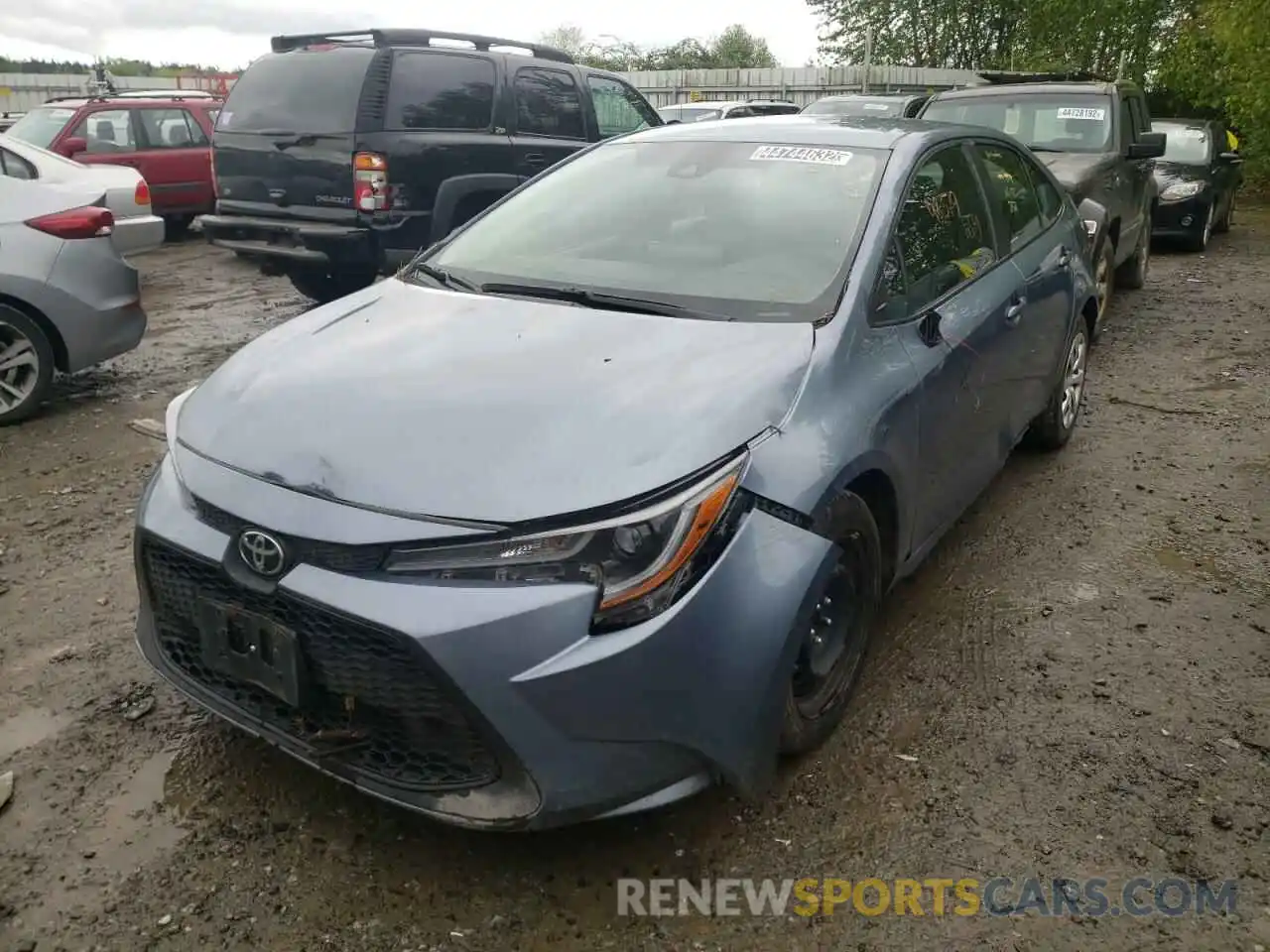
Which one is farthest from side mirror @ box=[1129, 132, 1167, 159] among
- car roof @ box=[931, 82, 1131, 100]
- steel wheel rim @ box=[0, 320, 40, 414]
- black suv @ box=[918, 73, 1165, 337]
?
steel wheel rim @ box=[0, 320, 40, 414]

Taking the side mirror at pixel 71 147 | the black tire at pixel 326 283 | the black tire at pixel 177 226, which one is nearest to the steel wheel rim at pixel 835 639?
the black tire at pixel 326 283

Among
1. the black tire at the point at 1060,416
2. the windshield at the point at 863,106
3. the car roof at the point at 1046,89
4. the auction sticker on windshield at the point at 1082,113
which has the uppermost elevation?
the car roof at the point at 1046,89

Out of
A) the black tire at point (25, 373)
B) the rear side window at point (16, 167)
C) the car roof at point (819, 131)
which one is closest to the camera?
the car roof at point (819, 131)

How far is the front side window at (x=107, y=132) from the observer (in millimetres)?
11539

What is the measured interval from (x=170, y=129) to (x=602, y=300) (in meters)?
11.2

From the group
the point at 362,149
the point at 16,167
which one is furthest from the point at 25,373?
the point at 362,149

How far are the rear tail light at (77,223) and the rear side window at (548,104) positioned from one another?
11.1 ft

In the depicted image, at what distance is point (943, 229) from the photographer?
354 centimetres

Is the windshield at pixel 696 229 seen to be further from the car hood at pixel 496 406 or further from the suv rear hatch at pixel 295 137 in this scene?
the suv rear hatch at pixel 295 137

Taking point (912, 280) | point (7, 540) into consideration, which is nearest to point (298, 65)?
point (7, 540)

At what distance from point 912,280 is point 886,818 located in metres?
1.59

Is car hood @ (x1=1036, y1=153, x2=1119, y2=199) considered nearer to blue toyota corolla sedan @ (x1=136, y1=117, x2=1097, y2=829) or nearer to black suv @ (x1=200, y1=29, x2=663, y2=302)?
black suv @ (x1=200, y1=29, x2=663, y2=302)

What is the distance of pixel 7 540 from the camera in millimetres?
4098

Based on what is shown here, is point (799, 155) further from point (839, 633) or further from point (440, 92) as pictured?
point (440, 92)
